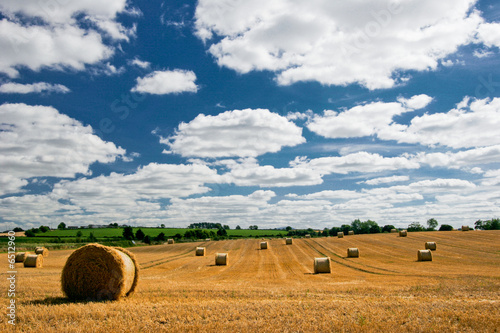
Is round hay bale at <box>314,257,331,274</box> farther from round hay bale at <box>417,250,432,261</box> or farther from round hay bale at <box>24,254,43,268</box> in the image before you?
round hay bale at <box>24,254,43,268</box>

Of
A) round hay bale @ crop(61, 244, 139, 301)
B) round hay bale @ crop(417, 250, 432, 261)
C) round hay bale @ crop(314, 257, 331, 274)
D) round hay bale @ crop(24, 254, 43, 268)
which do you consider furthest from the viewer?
round hay bale @ crop(417, 250, 432, 261)

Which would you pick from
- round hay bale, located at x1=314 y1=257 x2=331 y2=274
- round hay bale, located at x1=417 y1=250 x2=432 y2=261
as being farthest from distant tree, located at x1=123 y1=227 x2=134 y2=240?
round hay bale, located at x1=314 y1=257 x2=331 y2=274

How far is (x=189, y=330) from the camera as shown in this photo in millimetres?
8812

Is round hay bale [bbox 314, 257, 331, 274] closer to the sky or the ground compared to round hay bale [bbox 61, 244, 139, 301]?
closer to the ground

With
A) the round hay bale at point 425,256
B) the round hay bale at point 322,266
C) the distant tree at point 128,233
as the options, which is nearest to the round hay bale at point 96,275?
the round hay bale at point 322,266

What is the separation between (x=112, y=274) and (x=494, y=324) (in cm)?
1209

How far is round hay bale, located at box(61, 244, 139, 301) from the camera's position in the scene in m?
13.3

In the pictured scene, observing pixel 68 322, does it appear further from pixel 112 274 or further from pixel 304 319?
pixel 304 319

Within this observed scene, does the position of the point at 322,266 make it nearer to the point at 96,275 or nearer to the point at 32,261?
the point at 96,275

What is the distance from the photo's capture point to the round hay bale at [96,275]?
43.6ft

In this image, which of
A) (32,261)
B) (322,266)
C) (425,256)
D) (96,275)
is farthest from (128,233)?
Answer: (96,275)

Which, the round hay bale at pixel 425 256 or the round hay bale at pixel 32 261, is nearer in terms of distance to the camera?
A: the round hay bale at pixel 32 261

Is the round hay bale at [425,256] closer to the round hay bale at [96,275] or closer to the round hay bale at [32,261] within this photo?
the round hay bale at [96,275]

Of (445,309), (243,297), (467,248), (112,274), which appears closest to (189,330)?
(243,297)
